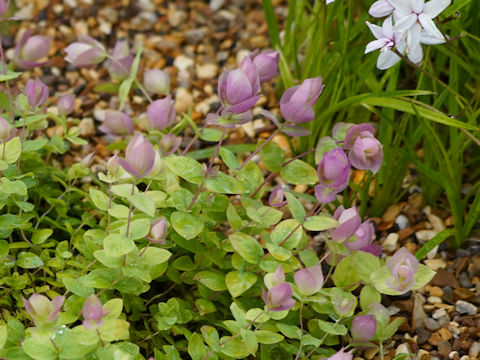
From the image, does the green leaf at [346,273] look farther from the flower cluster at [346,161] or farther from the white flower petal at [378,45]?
the white flower petal at [378,45]

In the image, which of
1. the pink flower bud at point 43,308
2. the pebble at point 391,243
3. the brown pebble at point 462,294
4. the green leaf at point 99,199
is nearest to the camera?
the pink flower bud at point 43,308

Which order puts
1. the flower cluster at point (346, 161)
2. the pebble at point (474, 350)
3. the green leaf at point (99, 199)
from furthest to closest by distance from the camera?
the pebble at point (474, 350), the green leaf at point (99, 199), the flower cluster at point (346, 161)

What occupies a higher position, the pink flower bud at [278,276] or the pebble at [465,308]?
the pink flower bud at [278,276]

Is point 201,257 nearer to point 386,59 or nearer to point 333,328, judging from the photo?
point 333,328

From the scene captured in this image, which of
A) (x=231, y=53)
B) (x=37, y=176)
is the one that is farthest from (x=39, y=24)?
(x=37, y=176)

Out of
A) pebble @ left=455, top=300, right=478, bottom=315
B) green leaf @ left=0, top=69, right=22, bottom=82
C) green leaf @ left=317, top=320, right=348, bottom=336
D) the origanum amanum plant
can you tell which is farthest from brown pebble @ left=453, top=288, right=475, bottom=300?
green leaf @ left=0, top=69, right=22, bottom=82

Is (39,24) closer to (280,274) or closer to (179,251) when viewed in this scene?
(179,251)

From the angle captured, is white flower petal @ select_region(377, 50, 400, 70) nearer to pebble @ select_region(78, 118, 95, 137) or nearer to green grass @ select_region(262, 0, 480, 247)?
green grass @ select_region(262, 0, 480, 247)

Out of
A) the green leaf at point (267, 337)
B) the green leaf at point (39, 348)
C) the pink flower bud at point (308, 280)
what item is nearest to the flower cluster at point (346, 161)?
the pink flower bud at point (308, 280)
